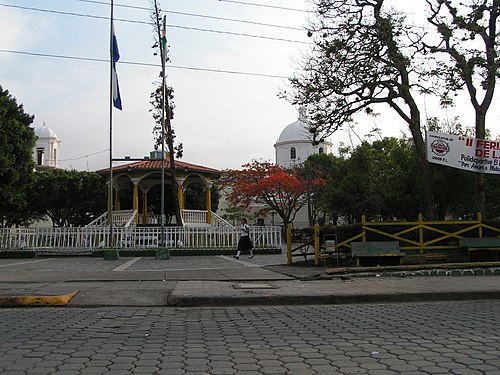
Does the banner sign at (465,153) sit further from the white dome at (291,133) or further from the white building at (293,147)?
the white dome at (291,133)

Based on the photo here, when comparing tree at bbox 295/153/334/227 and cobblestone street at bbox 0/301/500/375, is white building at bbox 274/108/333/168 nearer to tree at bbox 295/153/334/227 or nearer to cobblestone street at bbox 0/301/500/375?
tree at bbox 295/153/334/227

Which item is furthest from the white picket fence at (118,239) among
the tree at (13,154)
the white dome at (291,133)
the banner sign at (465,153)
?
the white dome at (291,133)

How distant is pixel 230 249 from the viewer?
2225 cm

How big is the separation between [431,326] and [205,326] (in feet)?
10.6

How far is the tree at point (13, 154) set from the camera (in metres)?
21.6

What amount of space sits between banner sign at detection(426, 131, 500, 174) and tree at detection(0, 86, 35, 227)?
18.1 meters

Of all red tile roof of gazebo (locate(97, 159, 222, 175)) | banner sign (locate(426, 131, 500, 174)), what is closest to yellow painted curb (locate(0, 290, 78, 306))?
banner sign (locate(426, 131, 500, 174))

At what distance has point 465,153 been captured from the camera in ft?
50.2

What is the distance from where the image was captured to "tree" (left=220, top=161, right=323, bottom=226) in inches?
1529

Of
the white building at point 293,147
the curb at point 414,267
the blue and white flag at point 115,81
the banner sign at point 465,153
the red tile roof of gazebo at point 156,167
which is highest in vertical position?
the white building at point 293,147

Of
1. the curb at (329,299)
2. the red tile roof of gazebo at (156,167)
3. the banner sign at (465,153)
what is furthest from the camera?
the red tile roof of gazebo at (156,167)

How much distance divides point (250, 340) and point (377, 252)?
28.3 ft

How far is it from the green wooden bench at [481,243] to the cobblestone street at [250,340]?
6246 mm

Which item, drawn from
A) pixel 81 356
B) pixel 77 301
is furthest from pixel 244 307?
pixel 81 356
